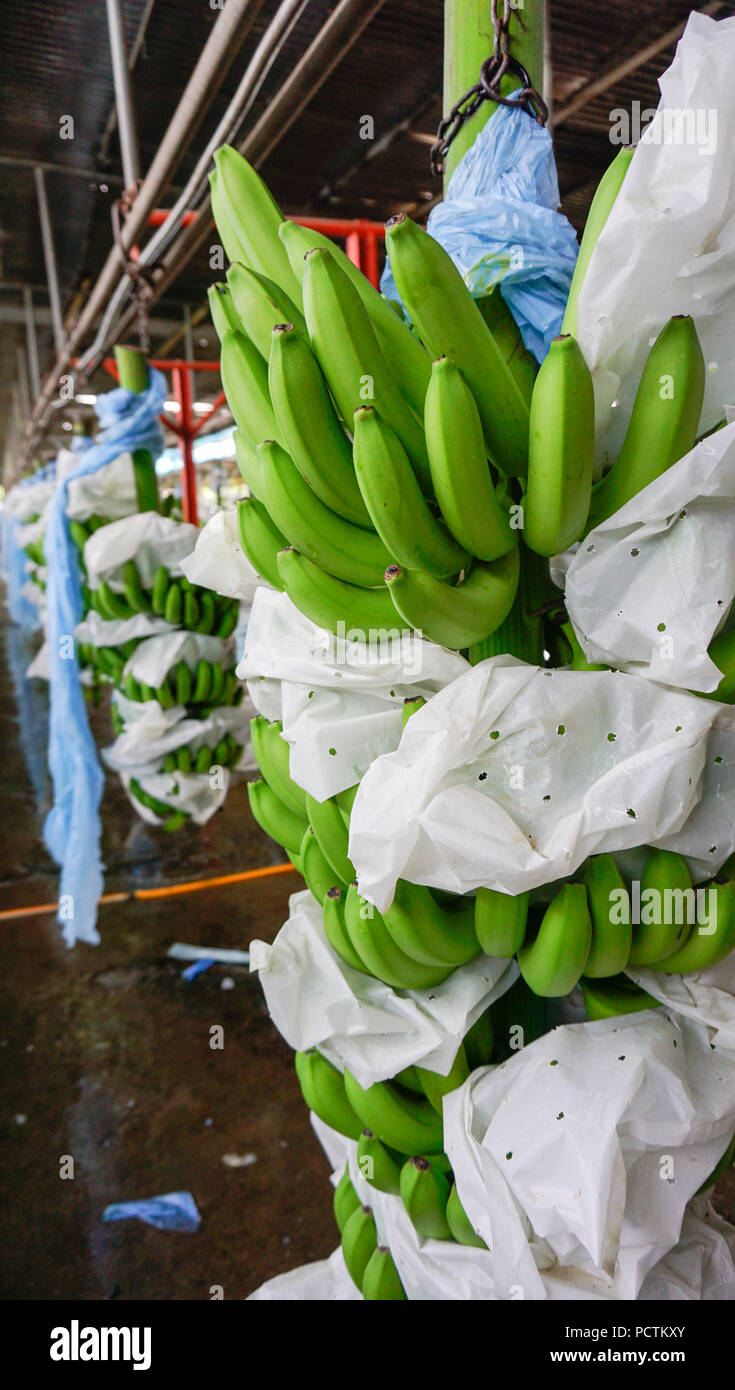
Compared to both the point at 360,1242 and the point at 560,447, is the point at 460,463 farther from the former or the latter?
the point at 360,1242

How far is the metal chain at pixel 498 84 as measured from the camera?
3.25ft

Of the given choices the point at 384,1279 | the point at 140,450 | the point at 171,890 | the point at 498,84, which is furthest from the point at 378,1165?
the point at 171,890

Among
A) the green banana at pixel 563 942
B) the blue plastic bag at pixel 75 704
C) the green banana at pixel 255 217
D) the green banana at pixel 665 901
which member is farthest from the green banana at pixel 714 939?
the blue plastic bag at pixel 75 704

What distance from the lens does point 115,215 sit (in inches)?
106

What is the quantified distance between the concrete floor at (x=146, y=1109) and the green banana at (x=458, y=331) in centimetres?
208

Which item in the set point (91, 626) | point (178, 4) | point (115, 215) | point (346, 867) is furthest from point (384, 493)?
point (178, 4)

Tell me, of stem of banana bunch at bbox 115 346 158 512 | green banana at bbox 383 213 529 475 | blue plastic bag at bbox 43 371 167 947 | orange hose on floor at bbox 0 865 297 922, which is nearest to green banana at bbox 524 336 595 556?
green banana at bbox 383 213 529 475

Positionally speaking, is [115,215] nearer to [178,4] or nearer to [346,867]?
[178,4]

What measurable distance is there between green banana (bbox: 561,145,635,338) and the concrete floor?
2209mm

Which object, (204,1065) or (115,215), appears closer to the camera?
(115,215)

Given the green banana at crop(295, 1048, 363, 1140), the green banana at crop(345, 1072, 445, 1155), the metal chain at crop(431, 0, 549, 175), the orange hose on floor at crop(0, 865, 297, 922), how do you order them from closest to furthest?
the metal chain at crop(431, 0, 549, 175)
the green banana at crop(345, 1072, 445, 1155)
the green banana at crop(295, 1048, 363, 1140)
the orange hose on floor at crop(0, 865, 297, 922)

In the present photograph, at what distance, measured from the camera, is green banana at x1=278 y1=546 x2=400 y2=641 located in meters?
1.04

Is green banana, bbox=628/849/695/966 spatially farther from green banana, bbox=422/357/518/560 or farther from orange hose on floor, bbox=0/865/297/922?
orange hose on floor, bbox=0/865/297/922

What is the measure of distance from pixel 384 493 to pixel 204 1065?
254 cm
